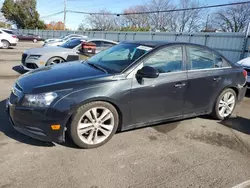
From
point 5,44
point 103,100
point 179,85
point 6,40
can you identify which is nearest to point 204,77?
point 179,85

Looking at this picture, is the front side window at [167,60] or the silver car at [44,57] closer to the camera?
the front side window at [167,60]

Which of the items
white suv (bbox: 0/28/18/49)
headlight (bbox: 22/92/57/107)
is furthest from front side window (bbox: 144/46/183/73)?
white suv (bbox: 0/28/18/49)

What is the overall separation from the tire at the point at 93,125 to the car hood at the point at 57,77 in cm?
39

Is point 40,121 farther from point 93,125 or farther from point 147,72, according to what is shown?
point 147,72

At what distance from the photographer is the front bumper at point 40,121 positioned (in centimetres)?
285

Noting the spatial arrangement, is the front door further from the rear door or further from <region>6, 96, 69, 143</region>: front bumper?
<region>6, 96, 69, 143</region>: front bumper

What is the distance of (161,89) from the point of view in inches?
140

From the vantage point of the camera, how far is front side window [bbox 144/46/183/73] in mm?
3615

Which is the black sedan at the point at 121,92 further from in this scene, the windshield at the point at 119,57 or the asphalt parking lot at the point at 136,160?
the asphalt parking lot at the point at 136,160

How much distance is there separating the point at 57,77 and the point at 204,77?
248 centimetres

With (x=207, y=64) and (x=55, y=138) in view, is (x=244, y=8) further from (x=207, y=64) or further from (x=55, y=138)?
(x=55, y=138)

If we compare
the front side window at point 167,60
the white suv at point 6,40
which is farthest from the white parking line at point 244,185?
the white suv at point 6,40

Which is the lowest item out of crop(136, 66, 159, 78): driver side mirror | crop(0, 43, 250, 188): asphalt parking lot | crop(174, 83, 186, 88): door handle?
crop(0, 43, 250, 188): asphalt parking lot

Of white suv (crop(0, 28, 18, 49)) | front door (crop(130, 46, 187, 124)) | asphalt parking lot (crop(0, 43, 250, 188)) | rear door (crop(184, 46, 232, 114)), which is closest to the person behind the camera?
asphalt parking lot (crop(0, 43, 250, 188))
